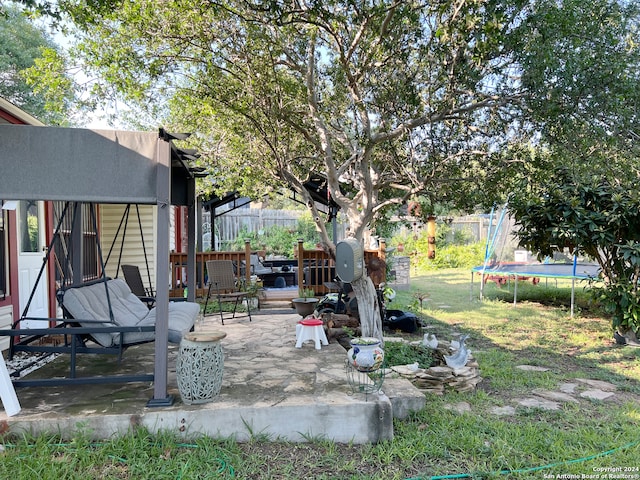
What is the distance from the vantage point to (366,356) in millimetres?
3500

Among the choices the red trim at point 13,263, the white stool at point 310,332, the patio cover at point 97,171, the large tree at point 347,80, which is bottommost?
the white stool at point 310,332

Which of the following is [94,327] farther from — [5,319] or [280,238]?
[280,238]

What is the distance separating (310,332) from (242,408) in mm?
1947

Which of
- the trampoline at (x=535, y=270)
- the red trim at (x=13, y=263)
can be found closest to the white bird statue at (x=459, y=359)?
the red trim at (x=13, y=263)

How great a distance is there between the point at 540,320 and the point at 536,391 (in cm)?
402

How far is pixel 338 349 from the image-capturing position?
489 cm

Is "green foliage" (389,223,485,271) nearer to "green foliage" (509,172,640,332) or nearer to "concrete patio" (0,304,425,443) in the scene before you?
"green foliage" (509,172,640,332)

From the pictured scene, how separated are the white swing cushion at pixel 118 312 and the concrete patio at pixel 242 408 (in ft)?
1.36

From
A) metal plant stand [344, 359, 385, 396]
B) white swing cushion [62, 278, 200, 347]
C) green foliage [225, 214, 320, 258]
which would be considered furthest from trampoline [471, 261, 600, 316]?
green foliage [225, 214, 320, 258]

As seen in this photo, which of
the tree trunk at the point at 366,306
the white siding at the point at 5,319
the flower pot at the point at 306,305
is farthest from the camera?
the flower pot at the point at 306,305

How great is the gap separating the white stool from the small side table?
1.79 meters

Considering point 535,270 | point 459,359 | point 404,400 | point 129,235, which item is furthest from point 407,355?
point 129,235

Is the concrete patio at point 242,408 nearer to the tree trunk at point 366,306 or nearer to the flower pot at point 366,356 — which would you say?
the flower pot at point 366,356

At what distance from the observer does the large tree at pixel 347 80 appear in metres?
4.04
